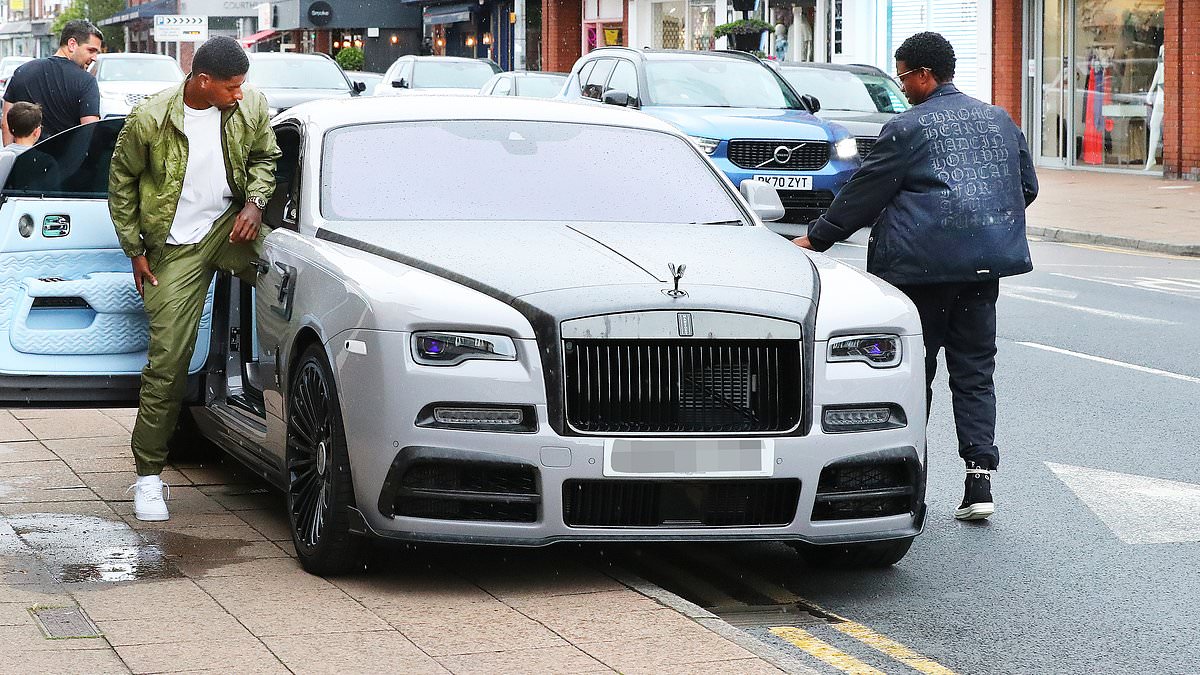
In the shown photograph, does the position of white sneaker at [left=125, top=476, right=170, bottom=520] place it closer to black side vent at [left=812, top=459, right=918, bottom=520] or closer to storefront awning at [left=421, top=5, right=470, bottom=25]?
black side vent at [left=812, top=459, right=918, bottom=520]

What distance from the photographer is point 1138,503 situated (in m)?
7.29

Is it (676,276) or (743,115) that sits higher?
(743,115)

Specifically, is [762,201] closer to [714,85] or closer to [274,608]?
[274,608]

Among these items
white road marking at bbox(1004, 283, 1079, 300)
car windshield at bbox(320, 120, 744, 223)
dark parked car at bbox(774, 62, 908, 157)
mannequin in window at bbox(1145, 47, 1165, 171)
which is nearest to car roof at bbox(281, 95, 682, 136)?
car windshield at bbox(320, 120, 744, 223)

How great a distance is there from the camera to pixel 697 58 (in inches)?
777

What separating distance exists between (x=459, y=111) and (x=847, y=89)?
647 inches

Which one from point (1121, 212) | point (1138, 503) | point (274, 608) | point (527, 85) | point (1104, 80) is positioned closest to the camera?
point (274, 608)

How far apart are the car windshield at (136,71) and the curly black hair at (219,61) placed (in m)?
27.6

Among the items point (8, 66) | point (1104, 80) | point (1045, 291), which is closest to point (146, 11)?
point (8, 66)

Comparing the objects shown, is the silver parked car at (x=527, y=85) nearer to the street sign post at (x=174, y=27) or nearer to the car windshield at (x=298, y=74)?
the car windshield at (x=298, y=74)

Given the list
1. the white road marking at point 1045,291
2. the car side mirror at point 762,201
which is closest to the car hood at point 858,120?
the white road marking at point 1045,291

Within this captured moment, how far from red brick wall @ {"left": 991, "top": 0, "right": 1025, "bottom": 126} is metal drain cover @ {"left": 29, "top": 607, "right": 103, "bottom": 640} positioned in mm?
28102

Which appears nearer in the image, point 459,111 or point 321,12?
point 459,111

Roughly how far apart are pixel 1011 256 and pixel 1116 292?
28.5 feet
